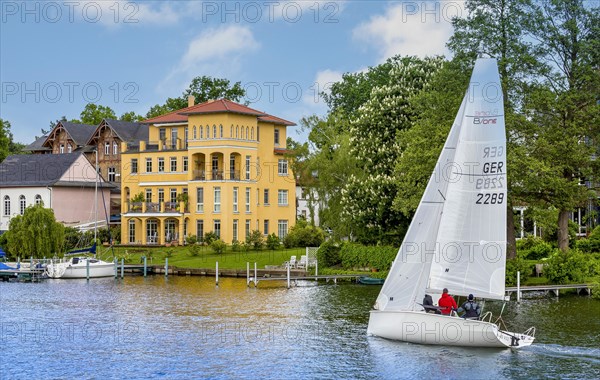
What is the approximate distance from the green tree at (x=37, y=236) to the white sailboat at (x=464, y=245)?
161ft

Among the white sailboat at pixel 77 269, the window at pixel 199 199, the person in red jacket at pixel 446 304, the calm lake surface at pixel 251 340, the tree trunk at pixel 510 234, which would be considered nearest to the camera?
the calm lake surface at pixel 251 340

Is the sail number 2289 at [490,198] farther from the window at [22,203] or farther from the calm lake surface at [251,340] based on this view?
the window at [22,203]

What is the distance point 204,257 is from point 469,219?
47165mm

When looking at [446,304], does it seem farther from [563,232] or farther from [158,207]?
[158,207]

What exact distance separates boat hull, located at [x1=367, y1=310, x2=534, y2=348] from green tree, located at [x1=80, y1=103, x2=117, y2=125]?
96061 millimetres

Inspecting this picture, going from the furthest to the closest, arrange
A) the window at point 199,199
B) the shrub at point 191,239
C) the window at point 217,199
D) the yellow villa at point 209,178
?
1. the window at point 199,199
2. the window at point 217,199
3. the yellow villa at point 209,178
4. the shrub at point 191,239

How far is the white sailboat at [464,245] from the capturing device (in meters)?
37.0

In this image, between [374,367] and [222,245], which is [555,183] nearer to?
[374,367]

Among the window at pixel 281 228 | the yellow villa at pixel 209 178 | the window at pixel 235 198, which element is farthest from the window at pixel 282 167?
the window at pixel 235 198

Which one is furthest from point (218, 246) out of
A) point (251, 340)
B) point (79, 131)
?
point (251, 340)

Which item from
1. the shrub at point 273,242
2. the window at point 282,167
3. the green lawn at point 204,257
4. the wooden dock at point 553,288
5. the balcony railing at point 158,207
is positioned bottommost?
the wooden dock at point 553,288

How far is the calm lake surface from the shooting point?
33.9m

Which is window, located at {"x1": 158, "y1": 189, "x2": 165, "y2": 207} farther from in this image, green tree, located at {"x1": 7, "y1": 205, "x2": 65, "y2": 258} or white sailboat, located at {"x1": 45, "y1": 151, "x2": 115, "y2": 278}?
white sailboat, located at {"x1": 45, "y1": 151, "x2": 115, "y2": 278}

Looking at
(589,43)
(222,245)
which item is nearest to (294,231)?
(222,245)
